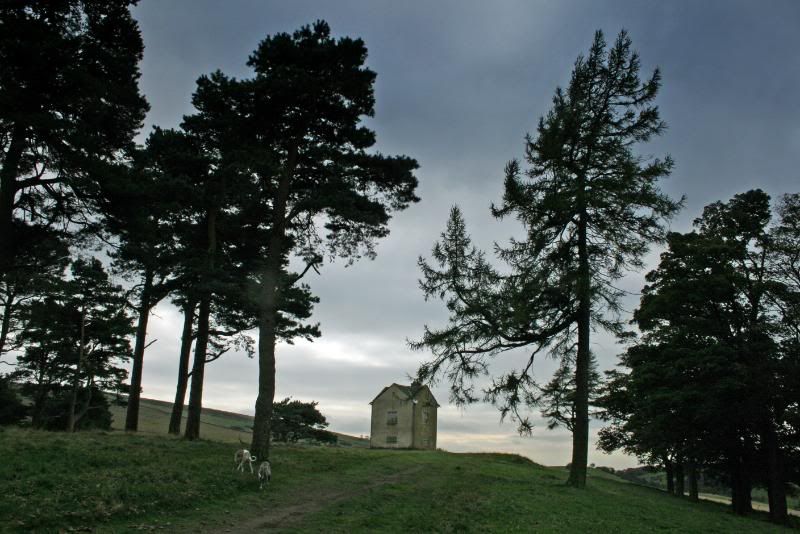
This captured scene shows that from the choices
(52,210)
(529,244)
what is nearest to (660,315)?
(529,244)

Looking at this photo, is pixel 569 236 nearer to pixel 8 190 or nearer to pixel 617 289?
pixel 617 289

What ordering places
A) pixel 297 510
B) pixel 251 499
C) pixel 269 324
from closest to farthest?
1. pixel 297 510
2. pixel 251 499
3. pixel 269 324

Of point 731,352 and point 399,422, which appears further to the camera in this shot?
point 399,422

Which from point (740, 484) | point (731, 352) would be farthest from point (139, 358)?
point (740, 484)

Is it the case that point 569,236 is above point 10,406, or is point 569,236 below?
above

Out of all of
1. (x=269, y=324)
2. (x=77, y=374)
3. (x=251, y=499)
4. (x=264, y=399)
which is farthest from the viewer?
(x=77, y=374)

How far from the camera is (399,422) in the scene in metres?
59.4

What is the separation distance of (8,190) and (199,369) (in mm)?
14069

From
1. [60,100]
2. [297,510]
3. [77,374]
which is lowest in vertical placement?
[297,510]

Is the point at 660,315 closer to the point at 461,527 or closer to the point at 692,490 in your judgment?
the point at 692,490

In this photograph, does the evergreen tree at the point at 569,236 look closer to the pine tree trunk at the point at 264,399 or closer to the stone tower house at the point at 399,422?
the pine tree trunk at the point at 264,399

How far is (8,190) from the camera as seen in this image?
17078mm

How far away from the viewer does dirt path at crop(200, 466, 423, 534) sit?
11.4 m

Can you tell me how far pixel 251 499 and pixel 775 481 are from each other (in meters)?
28.8
